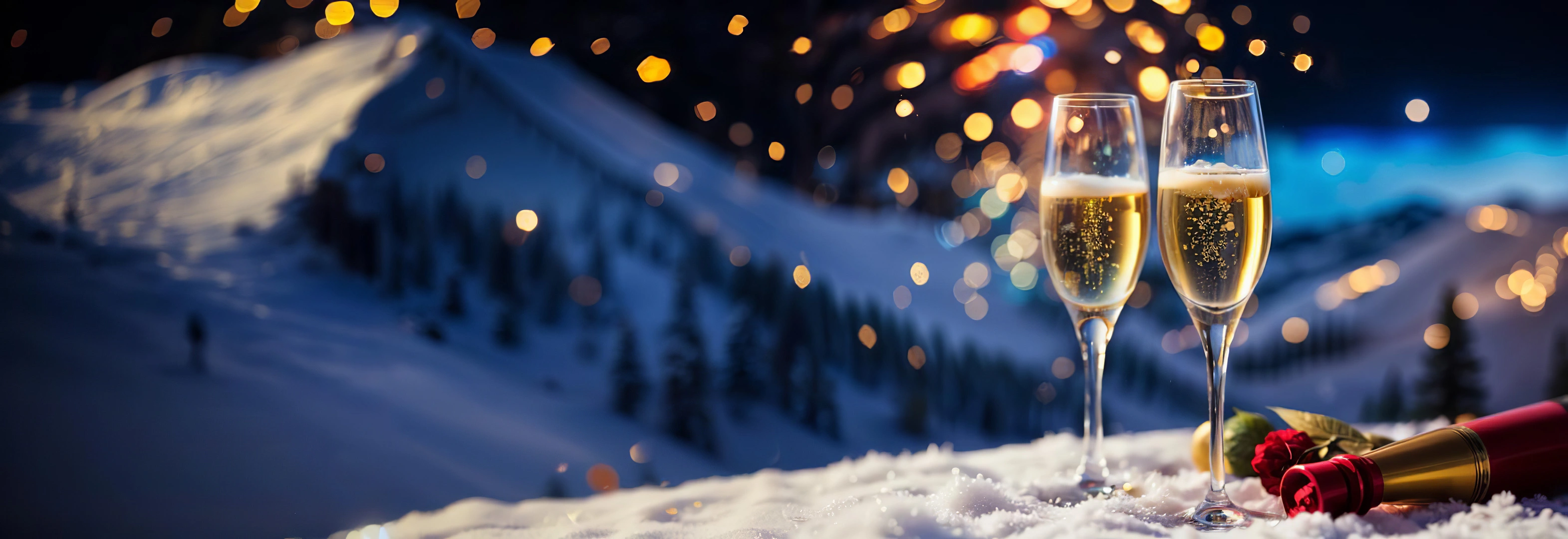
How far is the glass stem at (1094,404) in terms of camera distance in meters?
0.68

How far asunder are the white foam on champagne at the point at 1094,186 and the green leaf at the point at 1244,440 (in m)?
0.21

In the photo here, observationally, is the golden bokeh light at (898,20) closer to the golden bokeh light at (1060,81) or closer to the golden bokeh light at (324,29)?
the golden bokeh light at (1060,81)

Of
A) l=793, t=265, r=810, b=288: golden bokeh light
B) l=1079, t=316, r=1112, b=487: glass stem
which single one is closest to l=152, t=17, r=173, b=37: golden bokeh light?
l=793, t=265, r=810, b=288: golden bokeh light

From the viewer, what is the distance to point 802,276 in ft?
4.75

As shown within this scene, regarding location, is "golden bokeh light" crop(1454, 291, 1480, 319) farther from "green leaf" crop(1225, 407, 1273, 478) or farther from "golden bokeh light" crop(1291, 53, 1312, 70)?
"green leaf" crop(1225, 407, 1273, 478)

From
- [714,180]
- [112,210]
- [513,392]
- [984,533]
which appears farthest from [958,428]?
[112,210]

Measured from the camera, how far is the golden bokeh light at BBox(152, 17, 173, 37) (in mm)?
1083

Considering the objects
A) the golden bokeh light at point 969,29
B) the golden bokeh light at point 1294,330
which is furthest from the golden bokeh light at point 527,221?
the golden bokeh light at point 1294,330

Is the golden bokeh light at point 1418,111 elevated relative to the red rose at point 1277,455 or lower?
elevated

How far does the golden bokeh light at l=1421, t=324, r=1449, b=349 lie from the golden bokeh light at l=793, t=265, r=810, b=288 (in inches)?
42.5

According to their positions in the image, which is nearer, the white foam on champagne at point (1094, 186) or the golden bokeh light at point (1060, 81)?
the white foam on champagne at point (1094, 186)

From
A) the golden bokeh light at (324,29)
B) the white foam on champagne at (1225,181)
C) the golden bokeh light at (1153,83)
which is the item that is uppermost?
the golden bokeh light at (324,29)

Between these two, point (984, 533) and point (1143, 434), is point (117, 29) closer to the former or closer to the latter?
point (984, 533)

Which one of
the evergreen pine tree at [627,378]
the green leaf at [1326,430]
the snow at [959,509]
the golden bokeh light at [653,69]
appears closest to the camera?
the snow at [959,509]
